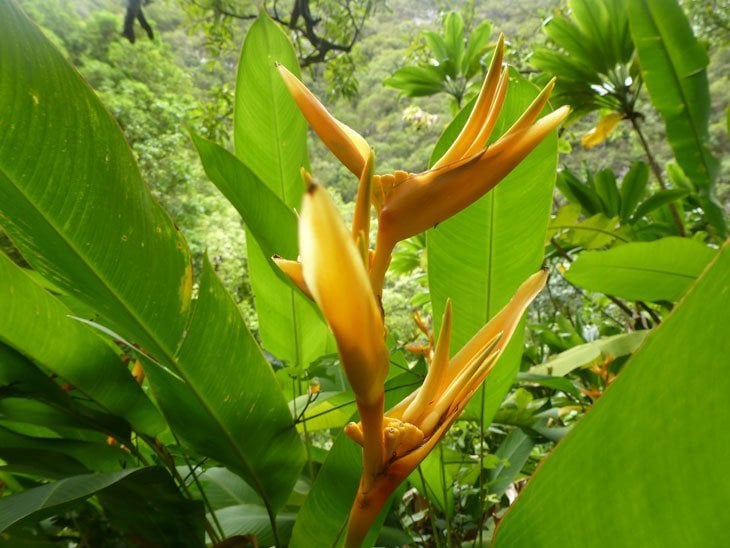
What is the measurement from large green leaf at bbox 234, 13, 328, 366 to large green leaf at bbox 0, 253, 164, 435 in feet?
0.54

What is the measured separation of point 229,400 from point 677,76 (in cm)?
102

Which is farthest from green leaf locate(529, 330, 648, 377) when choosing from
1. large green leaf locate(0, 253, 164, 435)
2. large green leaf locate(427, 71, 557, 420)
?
large green leaf locate(0, 253, 164, 435)

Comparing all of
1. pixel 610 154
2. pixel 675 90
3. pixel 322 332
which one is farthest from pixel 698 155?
pixel 610 154

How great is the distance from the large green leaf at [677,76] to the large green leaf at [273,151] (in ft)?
2.56

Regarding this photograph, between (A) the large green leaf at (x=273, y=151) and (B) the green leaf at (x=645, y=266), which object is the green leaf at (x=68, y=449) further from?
(B) the green leaf at (x=645, y=266)

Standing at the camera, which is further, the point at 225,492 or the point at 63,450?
the point at 225,492

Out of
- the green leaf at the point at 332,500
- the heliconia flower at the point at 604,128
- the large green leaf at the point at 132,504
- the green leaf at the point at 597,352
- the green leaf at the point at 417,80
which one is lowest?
the green leaf at the point at 597,352

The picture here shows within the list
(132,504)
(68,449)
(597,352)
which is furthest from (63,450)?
(597,352)

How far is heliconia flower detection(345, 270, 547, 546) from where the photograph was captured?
0.56 ft

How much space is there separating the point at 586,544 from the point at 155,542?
329mm

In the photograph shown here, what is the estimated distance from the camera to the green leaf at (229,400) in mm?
342

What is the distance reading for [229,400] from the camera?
14.1 inches

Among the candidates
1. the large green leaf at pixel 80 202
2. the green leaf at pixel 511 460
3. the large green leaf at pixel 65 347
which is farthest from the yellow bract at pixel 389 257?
the green leaf at pixel 511 460

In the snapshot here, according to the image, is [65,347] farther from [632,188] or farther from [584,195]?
[632,188]
